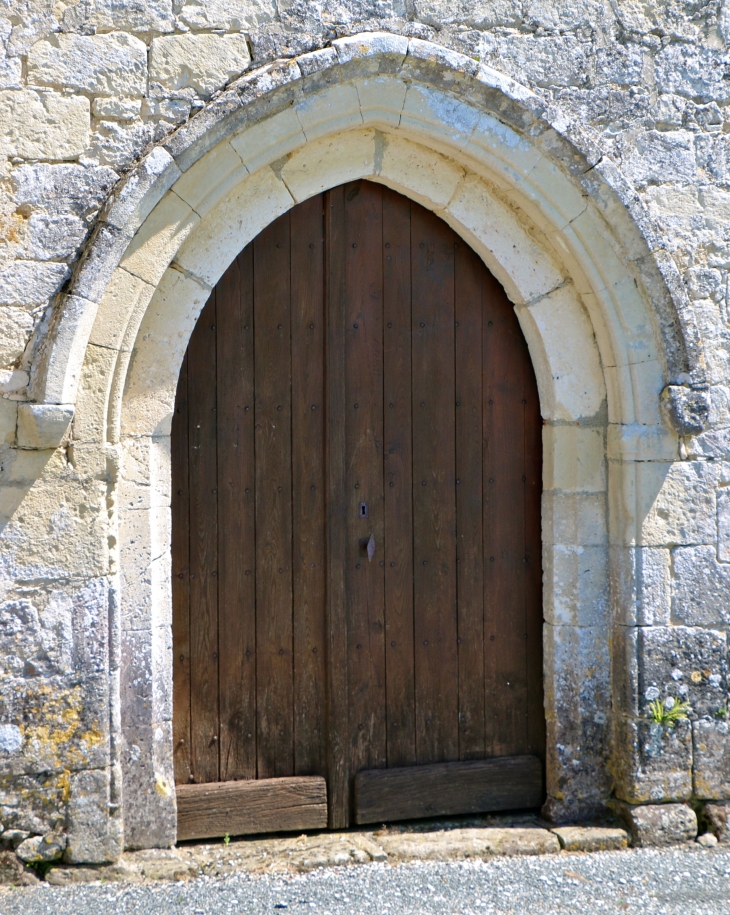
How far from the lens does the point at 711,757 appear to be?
11.3 ft

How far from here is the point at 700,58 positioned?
11.2 feet

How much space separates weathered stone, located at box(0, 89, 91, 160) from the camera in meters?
2.91

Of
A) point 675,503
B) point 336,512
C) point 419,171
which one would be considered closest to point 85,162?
point 419,171

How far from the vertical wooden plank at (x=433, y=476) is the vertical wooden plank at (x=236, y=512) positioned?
0.68 meters

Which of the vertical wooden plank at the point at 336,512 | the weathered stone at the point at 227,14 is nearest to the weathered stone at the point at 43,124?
the weathered stone at the point at 227,14

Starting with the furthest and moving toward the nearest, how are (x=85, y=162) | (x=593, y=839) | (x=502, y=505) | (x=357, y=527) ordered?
(x=502, y=505)
(x=357, y=527)
(x=593, y=839)
(x=85, y=162)

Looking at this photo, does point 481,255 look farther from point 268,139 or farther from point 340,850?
point 340,850

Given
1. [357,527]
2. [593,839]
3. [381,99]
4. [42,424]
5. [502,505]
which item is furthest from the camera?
[502,505]

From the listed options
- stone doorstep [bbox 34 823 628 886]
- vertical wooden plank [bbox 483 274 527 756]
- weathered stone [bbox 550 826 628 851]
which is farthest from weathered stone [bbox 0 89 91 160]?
weathered stone [bbox 550 826 628 851]

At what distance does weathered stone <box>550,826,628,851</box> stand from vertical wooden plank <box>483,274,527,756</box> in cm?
43

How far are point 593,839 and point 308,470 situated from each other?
1.83 metres

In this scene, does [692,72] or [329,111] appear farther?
[692,72]

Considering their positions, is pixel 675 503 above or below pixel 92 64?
below

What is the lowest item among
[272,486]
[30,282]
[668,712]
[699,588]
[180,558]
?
[668,712]
